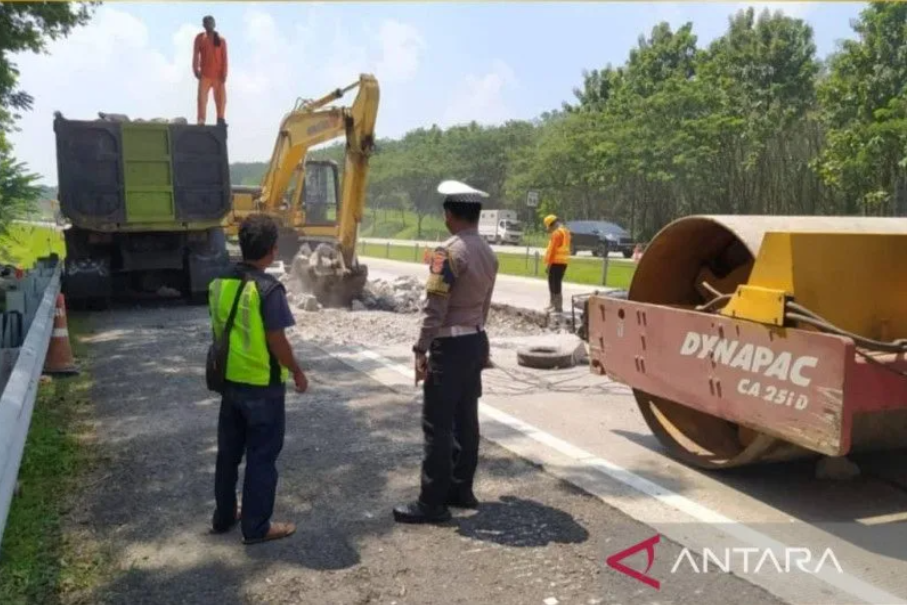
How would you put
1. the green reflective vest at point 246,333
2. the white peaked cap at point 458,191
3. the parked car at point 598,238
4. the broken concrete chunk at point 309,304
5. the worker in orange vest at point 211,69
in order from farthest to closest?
the parked car at point 598,238, the worker in orange vest at point 211,69, the broken concrete chunk at point 309,304, the white peaked cap at point 458,191, the green reflective vest at point 246,333

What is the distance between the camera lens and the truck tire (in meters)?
9.12

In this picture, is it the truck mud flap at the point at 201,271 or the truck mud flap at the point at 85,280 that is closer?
the truck mud flap at the point at 85,280

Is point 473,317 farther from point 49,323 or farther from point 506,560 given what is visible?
point 49,323

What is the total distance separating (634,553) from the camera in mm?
4246

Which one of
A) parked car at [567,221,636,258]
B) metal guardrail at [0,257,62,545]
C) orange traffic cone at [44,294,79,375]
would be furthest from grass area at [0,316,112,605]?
parked car at [567,221,636,258]

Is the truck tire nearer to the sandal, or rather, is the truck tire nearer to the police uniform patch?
the police uniform patch

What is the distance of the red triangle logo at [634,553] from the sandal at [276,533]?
1604 millimetres

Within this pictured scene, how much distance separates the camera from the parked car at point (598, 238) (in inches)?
1412

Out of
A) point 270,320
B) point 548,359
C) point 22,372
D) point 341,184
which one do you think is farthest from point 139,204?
point 270,320

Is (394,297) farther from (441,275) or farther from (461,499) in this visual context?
(441,275)

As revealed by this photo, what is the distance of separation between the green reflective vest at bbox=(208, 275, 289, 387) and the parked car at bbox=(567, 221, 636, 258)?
31.5 m

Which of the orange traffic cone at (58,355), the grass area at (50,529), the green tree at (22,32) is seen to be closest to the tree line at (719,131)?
the green tree at (22,32)

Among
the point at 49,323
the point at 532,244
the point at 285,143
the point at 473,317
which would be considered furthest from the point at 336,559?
the point at 532,244

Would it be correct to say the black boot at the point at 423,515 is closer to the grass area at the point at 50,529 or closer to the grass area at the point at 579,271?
the grass area at the point at 50,529
